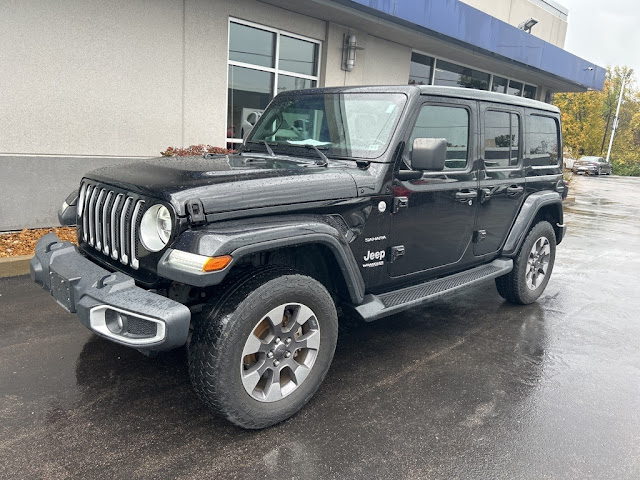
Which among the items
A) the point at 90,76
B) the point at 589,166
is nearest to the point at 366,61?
the point at 90,76

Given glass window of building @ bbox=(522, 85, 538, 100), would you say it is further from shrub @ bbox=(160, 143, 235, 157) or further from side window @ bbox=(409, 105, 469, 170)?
side window @ bbox=(409, 105, 469, 170)

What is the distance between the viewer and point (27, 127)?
20.8 feet

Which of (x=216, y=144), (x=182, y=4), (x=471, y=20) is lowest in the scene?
(x=216, y=144)

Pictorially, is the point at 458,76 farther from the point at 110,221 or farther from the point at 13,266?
the point at 110,221

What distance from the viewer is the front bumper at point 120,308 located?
2303 millimetres

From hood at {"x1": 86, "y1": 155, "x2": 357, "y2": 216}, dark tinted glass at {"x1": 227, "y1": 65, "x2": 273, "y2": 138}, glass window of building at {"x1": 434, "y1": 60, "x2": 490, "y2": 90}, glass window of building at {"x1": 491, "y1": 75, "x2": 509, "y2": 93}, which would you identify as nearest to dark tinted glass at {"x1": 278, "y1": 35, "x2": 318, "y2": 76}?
dark tinted glass at {"x1": 227, "y1": 65, "x2": 273, "y2": 138}

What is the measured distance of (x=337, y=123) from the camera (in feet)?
11.9

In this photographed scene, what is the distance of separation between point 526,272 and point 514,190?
0.97m

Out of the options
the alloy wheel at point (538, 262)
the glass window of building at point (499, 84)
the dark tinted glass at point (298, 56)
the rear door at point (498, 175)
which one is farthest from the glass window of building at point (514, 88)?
the rear door at point (498, 175)

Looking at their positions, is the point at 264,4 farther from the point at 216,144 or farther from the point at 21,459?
the point at 21,459

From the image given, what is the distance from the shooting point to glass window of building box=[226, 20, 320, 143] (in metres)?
8.45

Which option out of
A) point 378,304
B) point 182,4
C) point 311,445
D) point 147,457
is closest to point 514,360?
point 378,304

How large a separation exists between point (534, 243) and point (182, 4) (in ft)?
19.9

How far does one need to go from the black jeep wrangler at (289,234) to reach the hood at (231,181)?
0.04 feet
